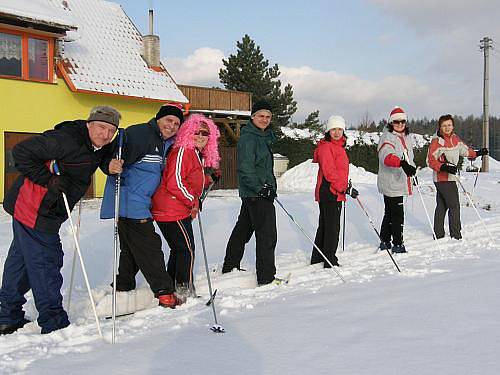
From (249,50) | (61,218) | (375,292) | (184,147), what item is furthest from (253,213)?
(249,50)

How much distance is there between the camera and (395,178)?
6.46 meters

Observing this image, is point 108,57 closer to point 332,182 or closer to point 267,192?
point 332,182

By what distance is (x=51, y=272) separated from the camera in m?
3.49

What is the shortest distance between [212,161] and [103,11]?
1414cm

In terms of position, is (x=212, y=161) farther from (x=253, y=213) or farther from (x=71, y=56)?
(x=71, y=56)

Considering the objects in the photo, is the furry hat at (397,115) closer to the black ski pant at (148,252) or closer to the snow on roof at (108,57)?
the black ski pant at (148,252)

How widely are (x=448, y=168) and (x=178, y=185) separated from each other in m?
4.28

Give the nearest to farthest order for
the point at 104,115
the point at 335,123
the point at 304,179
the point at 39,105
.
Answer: the point at 104,115
the point at 335,123
the point at 39,105
the point at 304,179

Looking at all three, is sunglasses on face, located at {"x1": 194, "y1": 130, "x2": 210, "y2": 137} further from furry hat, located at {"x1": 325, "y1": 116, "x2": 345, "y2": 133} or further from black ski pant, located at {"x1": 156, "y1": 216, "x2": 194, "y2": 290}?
furry hat, located at {"x1": 325, "y1": 116, "x2": 345, "y2": 133}

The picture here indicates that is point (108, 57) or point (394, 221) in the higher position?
point (108, 57)

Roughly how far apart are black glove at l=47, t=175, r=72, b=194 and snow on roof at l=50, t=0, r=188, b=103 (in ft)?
34.0

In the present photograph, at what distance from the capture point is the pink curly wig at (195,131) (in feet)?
14.0

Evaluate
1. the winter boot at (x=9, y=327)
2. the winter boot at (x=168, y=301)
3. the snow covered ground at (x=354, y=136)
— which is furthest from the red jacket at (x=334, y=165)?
the snow covered ground at (x=354, y=136)

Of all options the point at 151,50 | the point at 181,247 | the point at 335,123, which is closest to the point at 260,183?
the point at 181,247
